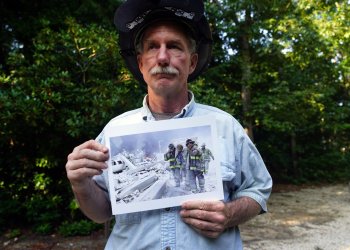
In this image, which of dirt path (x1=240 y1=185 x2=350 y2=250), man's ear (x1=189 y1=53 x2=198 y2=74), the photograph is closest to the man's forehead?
man's ear (x1=189 y1=53 x2=198 y2=74)

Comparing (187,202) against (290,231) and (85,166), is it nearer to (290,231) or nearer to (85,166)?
(85,166)

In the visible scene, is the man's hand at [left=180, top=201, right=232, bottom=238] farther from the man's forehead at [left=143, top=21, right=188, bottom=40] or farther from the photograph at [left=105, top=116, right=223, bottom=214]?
the man's forehead at [left=143, top=21, right=188, bottom=40]

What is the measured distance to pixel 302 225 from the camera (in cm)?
681

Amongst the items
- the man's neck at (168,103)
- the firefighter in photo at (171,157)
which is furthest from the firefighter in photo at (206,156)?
the man's neck at (168,103)

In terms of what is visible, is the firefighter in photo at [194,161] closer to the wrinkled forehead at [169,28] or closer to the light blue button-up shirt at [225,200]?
the light blue button-up shirt at [225,200]

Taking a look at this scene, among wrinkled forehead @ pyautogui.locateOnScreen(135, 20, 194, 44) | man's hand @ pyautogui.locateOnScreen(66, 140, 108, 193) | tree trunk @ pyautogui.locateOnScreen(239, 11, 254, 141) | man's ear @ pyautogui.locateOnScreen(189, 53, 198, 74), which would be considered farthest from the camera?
tree trunk @ pyautogui.locateOnScreen(239, 11, 254, 141)

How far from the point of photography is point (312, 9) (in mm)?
8766

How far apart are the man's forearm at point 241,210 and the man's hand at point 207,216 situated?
2 centimetres

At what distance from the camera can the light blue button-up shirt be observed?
→ 4.62 feet

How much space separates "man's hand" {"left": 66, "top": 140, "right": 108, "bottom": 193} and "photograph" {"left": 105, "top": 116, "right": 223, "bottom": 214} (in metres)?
0.06

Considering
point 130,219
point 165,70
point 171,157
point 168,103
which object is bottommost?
point 130,219

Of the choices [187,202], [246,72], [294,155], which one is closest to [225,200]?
[187,202]

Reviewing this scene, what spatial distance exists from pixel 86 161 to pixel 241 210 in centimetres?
70

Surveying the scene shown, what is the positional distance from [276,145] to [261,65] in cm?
473
